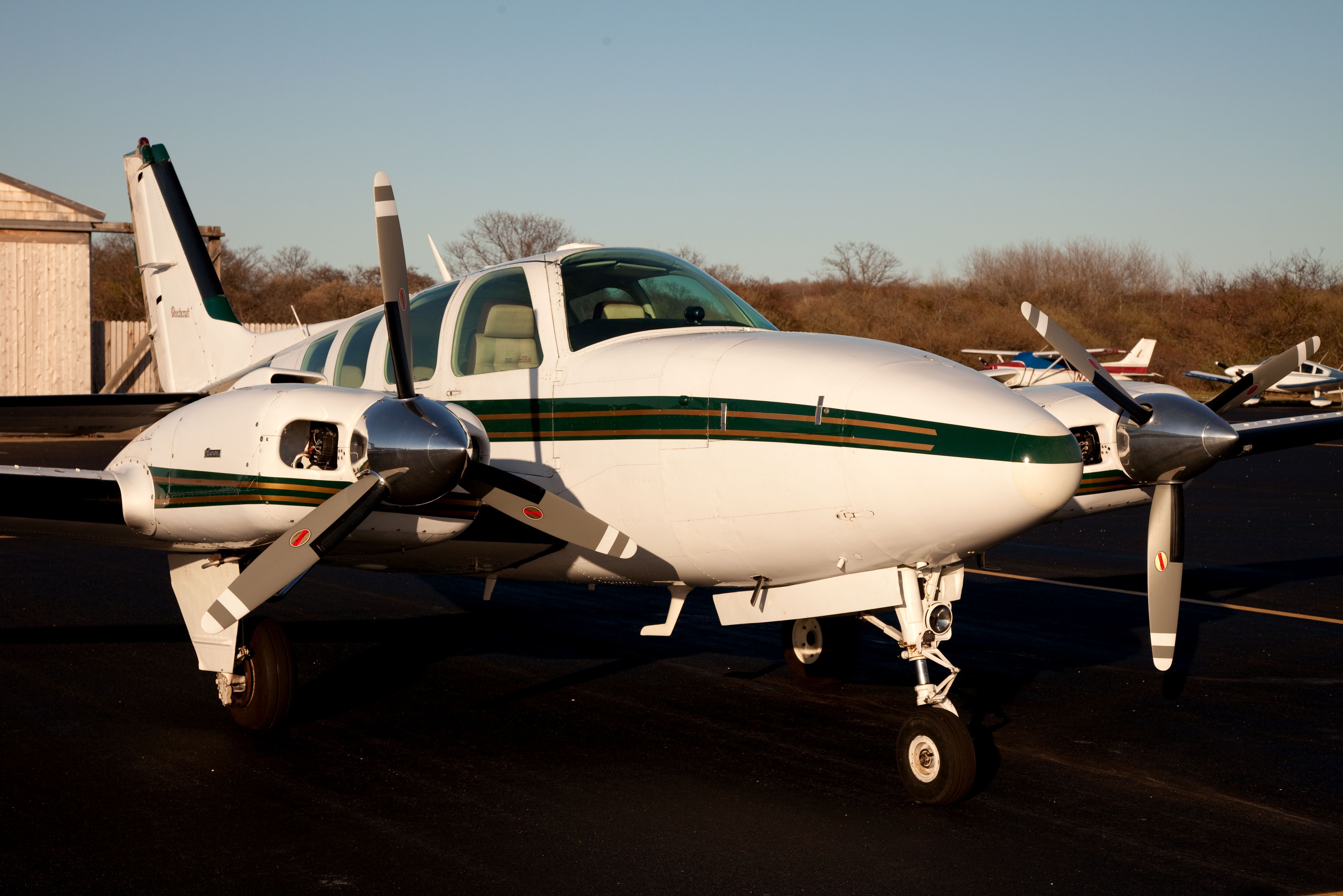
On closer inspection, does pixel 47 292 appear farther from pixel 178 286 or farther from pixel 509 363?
pixel 509 363

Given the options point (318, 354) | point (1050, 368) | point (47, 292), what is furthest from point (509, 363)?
point (1050, 368)

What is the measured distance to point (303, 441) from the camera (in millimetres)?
6488

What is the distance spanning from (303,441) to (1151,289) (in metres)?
96.3

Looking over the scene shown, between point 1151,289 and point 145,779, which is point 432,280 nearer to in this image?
point 1151,289

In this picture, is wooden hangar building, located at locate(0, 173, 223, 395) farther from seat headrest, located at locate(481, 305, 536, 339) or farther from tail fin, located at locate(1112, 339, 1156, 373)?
tail fin, located at locate(1112, 339, 1156, 373)

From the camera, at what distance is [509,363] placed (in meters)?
7.26

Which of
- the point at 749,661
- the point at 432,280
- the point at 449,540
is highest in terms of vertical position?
the point at 432,280

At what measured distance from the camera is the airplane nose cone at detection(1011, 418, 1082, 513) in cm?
540

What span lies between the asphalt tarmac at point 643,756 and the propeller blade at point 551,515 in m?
1.26

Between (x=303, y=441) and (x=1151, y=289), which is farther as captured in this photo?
(x=1151, y=289)

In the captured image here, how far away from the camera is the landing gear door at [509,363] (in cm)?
704

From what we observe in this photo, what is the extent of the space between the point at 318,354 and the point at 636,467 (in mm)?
3422

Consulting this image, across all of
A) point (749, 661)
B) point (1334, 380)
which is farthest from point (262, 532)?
point (1334, 380)

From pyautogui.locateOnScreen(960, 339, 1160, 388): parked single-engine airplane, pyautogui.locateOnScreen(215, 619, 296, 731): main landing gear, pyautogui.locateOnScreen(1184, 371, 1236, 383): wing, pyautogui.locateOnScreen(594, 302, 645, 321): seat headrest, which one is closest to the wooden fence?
pyautogui.locateOnScreen(960, 339, 1160, 388): parked single-engine airplane
